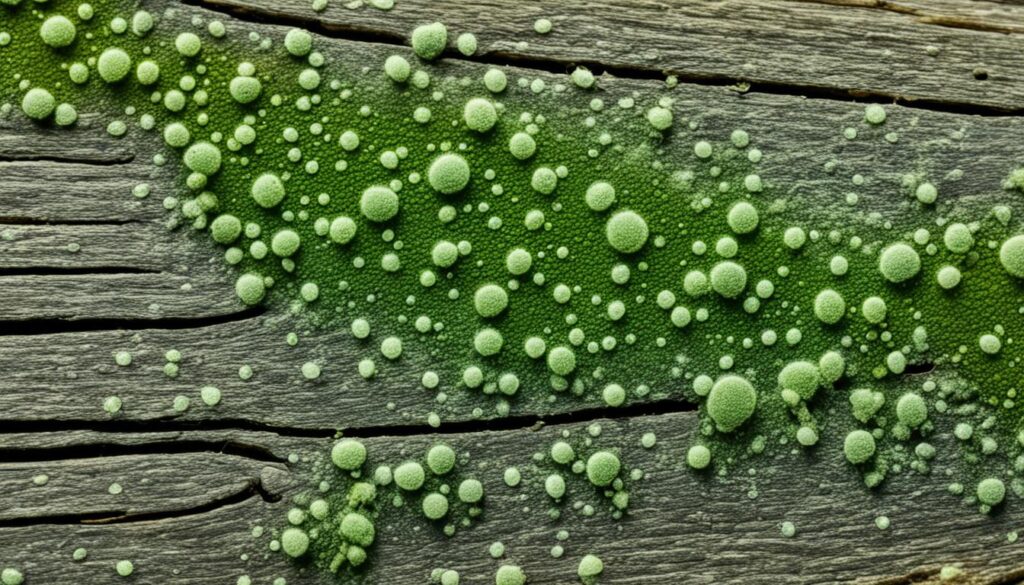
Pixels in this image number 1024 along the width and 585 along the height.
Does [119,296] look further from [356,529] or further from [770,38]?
[770,38]

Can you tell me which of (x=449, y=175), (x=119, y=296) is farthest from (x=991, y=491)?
(x=119, y=296)

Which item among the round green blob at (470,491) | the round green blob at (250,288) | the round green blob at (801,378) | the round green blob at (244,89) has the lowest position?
the round green blob at (470,491)

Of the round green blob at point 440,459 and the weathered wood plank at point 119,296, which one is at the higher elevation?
the weathered wood plank at point 119,296

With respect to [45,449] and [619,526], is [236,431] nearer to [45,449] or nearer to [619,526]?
[45,449]

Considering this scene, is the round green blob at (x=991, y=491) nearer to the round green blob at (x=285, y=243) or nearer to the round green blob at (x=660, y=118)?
the round green blob at (x=660, y=118)

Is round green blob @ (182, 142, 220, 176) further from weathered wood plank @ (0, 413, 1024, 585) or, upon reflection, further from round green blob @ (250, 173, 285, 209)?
weathered wood plank @ (0, 413, 1024, 585)

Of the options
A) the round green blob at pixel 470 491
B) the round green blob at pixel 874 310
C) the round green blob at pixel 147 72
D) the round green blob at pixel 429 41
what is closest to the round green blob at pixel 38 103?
the round green blob at pixel 147 72

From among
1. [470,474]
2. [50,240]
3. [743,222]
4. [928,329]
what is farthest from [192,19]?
[928,329]
